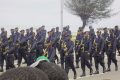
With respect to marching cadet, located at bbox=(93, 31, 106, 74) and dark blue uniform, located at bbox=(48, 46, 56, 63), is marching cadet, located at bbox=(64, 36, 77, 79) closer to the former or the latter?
dark blue uniform, located at bbox=(48, 46, 56, 63)

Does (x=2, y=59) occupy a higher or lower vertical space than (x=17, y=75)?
lower

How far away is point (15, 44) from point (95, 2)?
96.2 ft

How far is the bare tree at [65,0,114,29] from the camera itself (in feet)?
139

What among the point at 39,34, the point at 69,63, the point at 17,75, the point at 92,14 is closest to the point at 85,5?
the point at 92,14

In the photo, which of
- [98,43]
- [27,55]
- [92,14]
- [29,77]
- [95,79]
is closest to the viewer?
[29,77]

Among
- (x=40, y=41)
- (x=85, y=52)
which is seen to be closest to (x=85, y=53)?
(x=85, y=52)

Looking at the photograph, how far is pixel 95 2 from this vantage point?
1719 inches

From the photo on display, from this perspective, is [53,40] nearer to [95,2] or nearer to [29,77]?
[29,77]

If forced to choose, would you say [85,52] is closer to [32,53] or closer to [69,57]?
[69,57]

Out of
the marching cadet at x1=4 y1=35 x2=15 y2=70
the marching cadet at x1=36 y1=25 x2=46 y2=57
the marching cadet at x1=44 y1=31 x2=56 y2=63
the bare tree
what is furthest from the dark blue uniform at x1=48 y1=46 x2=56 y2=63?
the bare tree

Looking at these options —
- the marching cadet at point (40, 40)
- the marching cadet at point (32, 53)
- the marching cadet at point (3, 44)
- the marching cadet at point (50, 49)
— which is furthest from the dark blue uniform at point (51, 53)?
the marching cadet at point (3, 44)

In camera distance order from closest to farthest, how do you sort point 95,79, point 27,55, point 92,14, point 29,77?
point 29,77, point 95,79, point 27,55, point 92,14

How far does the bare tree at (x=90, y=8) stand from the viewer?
42250mm

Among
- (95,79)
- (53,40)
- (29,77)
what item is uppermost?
(29,77)
